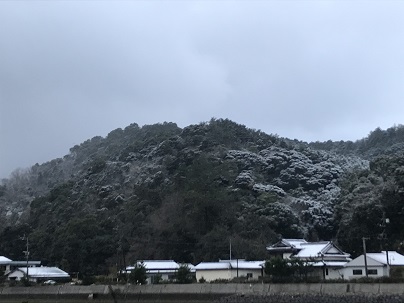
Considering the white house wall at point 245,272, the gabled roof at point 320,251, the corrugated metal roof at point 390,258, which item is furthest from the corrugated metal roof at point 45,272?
the corrugated metal roof at point 390,258

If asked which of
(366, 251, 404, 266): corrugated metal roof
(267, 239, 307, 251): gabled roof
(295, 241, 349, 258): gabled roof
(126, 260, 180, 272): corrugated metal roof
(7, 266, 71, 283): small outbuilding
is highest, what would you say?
(267, 239, 307, 251): gabled roof

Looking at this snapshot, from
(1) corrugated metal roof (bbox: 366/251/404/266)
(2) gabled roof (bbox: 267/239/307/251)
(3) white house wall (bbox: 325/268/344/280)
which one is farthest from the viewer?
(2) gabled roof (bbox: 267/239/307/251)

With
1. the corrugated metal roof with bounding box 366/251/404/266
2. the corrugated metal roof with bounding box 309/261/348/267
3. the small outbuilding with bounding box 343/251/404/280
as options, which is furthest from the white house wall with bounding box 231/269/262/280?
the corrugated metal roof with bounding box 366/251/404/266

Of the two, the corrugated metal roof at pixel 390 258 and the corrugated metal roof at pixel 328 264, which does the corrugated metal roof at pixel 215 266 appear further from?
the corrugated metal roof at pixel 390 258

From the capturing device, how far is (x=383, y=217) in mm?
50906

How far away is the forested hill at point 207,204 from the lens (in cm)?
5562

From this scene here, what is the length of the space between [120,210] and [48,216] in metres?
14.1

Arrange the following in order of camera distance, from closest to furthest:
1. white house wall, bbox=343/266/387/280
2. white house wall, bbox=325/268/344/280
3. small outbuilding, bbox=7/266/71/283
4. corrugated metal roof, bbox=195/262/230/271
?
1. white house wall, bbox=343/266/387/280
2. white house wall, bbox=325/268/344/280
3. corrugated metal roof, bbox=195/262/230/271
4. small outbuilding, bbox=7/266/71/283

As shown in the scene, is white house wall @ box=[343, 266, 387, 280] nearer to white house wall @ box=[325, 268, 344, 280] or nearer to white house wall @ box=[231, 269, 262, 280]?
white house wall @ box=[325, 268, 344, 280]

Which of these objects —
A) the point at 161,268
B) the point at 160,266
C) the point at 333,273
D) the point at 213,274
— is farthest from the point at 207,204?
the point at 333,273

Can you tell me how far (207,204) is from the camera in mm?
62594

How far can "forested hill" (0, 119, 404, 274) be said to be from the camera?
2190 inches

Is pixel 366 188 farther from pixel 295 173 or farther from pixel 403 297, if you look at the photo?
pixel 403 297

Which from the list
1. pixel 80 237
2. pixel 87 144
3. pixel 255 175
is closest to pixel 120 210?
pixel 80 237
